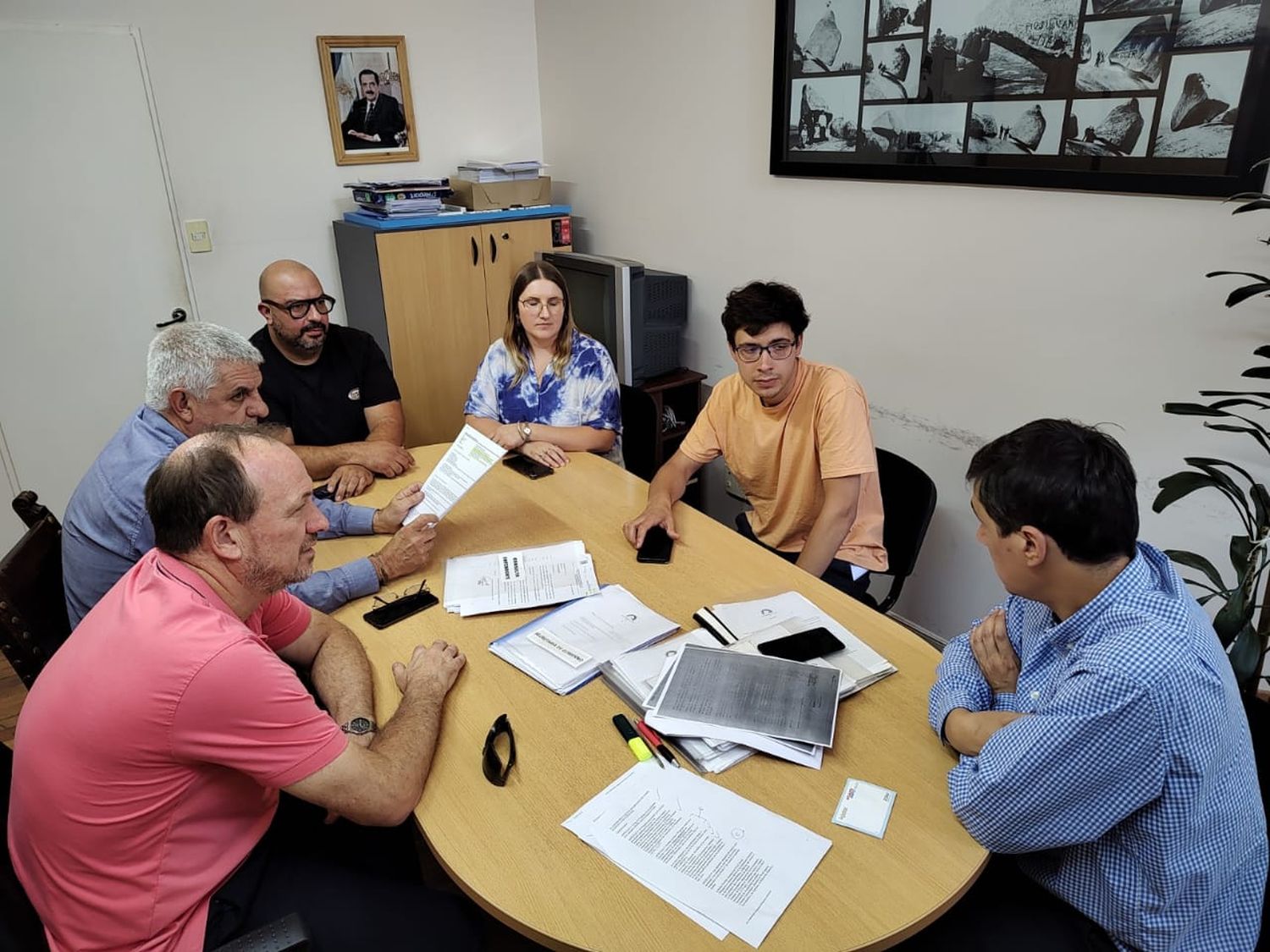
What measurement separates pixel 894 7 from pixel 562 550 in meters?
1.99

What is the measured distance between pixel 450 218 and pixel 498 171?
0.41 metres

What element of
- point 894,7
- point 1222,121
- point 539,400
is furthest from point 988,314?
point 539,400

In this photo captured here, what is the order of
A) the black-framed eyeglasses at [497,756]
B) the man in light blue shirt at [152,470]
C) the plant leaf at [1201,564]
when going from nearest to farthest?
1. the black-framed eyeglasses at [497,756]
2. the man in light blue shirt at [152,470]
3. the plant leaf at [1201,564]

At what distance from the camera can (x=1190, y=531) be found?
2.12 metres

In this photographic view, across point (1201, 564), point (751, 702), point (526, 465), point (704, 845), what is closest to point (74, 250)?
point (526, 465)

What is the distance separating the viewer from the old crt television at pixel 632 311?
336 cm

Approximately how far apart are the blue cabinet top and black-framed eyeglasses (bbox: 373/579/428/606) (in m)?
2.19

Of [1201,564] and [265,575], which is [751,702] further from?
[1201,564]

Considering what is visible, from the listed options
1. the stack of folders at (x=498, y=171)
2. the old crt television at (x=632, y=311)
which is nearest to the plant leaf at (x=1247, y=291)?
the old crt television at (x=632, y=311)

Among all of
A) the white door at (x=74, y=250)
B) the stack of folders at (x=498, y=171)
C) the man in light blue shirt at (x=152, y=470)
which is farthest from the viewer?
the stack of folders at (x=498, y=171)

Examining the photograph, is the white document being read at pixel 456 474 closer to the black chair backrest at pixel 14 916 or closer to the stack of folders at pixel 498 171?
the black chair backrest at pixel 14 916

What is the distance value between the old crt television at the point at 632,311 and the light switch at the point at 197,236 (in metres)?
1.62

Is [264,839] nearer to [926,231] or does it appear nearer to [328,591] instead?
[328,591]

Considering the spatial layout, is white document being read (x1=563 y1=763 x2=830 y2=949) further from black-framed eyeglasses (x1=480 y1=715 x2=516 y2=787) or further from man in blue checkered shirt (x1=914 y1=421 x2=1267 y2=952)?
man in blue checkered shirt (x1=914 y1=421 x2=1267 y2=952)
